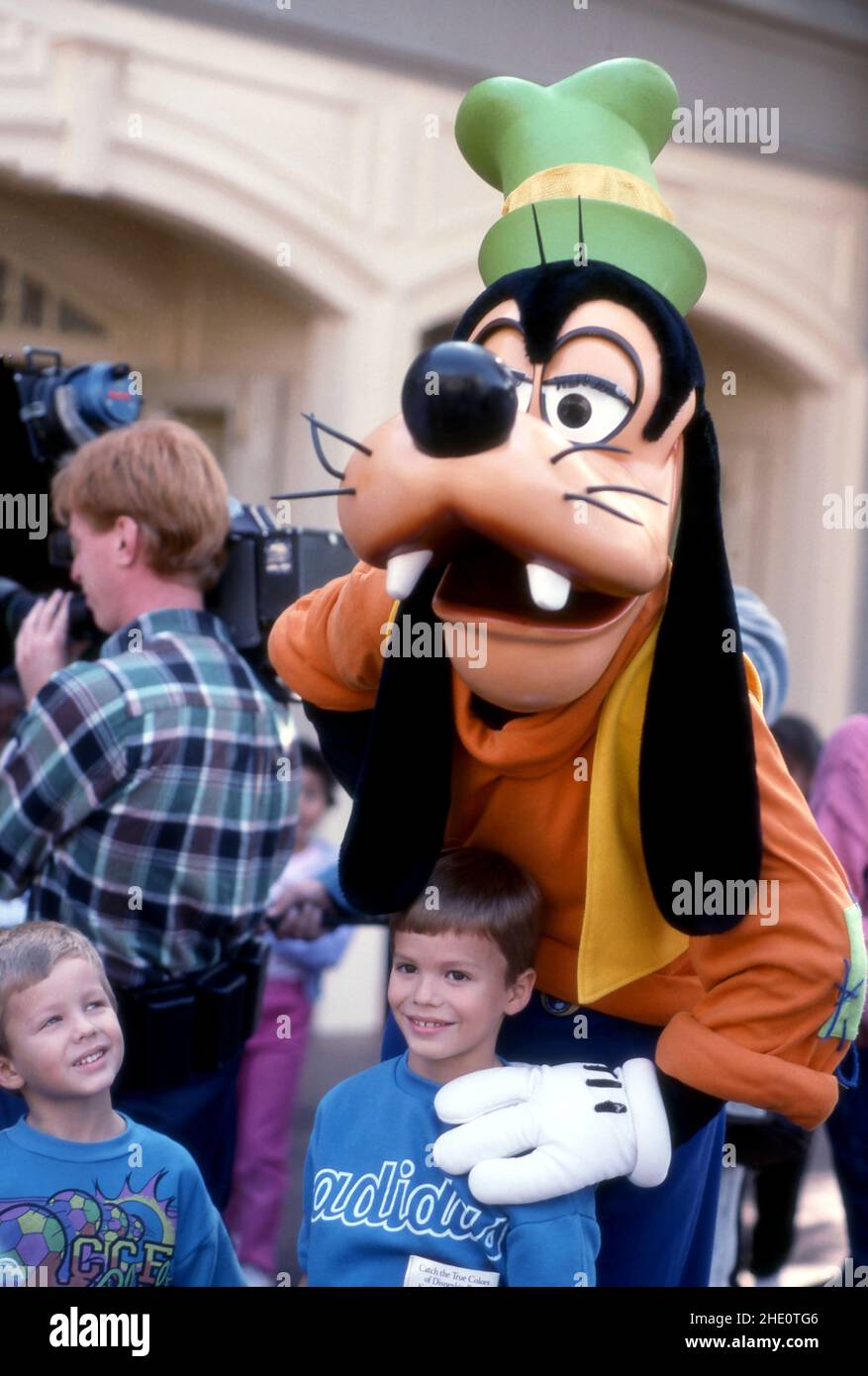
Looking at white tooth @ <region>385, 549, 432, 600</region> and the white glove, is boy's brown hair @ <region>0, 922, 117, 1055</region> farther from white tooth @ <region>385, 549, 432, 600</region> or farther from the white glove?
white tooth @ <region>385, 549, 432, 600</region>

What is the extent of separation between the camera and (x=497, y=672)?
62.2 inches

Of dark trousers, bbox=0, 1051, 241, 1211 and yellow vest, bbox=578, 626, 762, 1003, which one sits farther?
dark trousers, bbox=0, 1051, 241, 1211

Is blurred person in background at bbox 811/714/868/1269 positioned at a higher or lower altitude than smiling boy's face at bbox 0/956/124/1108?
higher

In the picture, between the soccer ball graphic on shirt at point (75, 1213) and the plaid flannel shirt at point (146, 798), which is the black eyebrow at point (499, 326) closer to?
the plaid flannel shirt at point (146, 798)

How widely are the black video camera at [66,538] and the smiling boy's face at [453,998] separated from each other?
34.3 inches

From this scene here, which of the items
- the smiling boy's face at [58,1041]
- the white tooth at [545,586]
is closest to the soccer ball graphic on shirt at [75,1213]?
the smiling boy's face at [58,1041]

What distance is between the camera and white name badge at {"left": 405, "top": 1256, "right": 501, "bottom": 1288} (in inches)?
69.1

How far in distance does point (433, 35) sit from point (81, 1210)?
3.51m

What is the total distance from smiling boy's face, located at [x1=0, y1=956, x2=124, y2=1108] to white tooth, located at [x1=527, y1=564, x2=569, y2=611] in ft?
2.58

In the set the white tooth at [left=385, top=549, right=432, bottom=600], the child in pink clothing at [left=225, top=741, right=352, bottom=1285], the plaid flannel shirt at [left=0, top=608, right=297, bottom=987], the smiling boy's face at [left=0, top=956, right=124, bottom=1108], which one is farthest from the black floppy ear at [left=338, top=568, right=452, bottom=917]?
the child in pink clothing at [left=225, top=741, right=352, bottom=1285]

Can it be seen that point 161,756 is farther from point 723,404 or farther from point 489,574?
point 723,404

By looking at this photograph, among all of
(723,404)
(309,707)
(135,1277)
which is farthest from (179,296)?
(135,1277)

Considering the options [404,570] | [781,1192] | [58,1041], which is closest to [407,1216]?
[58,1041]

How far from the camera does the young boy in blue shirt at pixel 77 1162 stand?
6.13 feet
